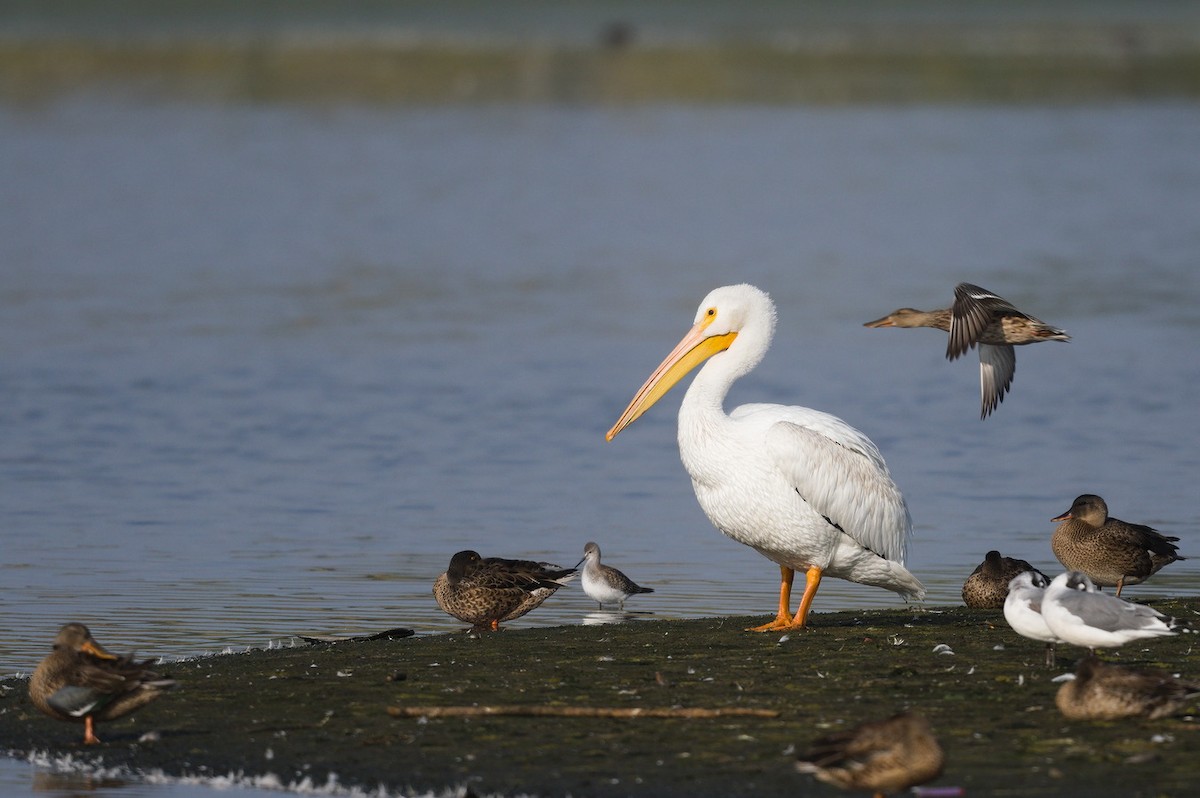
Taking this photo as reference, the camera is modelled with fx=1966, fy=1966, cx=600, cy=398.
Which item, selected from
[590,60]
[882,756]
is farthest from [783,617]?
[590,60]

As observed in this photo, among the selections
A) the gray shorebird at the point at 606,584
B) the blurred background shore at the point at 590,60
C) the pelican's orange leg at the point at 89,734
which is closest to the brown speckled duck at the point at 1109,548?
the gray shorebird at the point at 606,584

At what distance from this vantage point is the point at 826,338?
2166 cm

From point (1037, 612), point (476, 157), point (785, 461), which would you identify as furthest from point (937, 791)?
point (476, 157)

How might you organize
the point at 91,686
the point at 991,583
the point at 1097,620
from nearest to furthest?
the point at 91,686, the point at 1097,620, the point at 991,583

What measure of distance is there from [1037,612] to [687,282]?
19.2m

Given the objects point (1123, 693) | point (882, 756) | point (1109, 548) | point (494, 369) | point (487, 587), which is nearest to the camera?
point (882, 756)

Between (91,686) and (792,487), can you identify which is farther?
(792,487)

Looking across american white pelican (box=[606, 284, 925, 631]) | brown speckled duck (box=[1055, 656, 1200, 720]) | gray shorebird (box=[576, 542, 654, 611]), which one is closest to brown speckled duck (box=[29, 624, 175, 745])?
american white pelican (box=[606, 284, 925, 631])

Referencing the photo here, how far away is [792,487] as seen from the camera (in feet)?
30.2

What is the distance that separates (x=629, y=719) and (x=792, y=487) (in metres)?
2.21

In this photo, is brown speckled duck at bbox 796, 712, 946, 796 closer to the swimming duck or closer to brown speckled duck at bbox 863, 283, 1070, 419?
the swimming duck

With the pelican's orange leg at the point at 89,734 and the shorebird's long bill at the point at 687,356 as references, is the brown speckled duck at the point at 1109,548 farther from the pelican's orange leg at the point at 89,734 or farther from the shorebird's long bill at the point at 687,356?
the pelican's orange leg at the point at 89,734

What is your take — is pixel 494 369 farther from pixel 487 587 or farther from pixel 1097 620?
pixel 1097 620

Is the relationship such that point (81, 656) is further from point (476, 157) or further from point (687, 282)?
point (476, 157)
